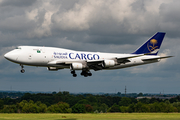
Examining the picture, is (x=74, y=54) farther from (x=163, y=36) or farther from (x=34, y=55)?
(x=163, y=36)

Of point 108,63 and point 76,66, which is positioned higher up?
point 108,63

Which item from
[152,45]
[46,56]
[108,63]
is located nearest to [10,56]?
[46,56]

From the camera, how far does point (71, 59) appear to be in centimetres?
6525

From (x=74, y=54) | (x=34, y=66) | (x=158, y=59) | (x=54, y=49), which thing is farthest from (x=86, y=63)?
(x=158, y=59)

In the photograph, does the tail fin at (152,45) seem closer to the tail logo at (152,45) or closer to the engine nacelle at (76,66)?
the tail logo at (152,45)

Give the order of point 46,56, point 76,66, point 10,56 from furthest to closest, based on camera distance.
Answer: point 76,66
point 46,56
point 10,56

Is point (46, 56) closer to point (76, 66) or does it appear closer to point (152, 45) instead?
point (76, 66)

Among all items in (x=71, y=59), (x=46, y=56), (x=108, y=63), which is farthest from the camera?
(x=108, y=63)

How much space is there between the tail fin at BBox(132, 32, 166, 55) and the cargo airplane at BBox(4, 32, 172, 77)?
7.36 ft

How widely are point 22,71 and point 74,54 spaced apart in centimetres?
1307

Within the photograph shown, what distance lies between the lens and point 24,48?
61.2 m

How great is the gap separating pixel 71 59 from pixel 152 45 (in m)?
27.7

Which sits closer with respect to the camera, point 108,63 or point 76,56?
point 76,56

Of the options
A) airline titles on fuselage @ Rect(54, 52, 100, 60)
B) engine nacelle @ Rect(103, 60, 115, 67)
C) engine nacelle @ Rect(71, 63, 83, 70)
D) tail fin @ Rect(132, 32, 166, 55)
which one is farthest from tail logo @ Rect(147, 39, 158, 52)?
engine nacelle @ Rect(71, 63, 83, 70)
